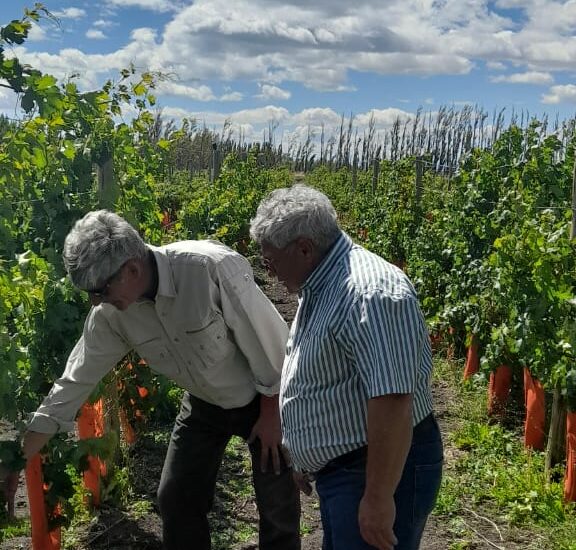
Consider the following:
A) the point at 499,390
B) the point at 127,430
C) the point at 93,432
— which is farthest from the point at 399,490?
the point at 499,390

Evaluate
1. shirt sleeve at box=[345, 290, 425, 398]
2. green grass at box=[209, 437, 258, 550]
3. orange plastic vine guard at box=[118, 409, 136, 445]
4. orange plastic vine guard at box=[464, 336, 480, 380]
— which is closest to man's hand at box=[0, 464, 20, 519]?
green grass at box=[209, 437, 258, 550]

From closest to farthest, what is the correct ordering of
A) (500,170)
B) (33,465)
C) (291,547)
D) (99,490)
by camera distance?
(291,547) < (33,465) < (99,490) < (500,170)

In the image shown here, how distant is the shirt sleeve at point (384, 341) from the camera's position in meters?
1.91

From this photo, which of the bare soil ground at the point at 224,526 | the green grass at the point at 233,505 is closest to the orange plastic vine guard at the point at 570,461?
the bare soil ground at the point at 224,526

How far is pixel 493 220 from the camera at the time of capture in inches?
253

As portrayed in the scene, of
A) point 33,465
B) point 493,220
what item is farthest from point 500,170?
point 33,465

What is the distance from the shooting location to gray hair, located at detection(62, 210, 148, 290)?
242cm

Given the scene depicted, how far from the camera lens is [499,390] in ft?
18.8

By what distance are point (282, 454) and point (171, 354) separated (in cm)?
57

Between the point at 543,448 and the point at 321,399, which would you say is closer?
the point at 321,399

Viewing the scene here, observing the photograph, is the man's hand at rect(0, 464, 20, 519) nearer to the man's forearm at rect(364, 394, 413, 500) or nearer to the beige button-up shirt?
the beige button-up shirt

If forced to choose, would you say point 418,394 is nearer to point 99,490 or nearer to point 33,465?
point 33,465

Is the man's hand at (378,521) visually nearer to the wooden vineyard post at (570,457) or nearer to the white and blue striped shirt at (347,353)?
the white and blue striped shirt at (347,353)

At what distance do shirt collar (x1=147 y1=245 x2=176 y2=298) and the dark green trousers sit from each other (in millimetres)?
560
